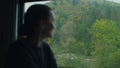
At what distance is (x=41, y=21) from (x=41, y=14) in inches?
1.5

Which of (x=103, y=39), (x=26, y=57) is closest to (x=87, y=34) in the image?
(x=103, y=39)

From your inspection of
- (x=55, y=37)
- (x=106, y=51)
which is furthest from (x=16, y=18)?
(x=106, y=51)

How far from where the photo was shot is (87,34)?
215 centimetres

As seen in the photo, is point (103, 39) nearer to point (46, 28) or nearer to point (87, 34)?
point (87, 34)

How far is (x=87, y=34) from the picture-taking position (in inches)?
84.6

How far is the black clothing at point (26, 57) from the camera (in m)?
1.58

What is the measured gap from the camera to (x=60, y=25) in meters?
2.25

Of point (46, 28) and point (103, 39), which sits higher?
point (46, 28)

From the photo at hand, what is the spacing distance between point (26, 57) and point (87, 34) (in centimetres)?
68

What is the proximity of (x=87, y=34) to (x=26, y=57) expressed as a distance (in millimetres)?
675

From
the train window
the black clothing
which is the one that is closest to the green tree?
the train window

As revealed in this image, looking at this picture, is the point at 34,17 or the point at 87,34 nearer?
the point at 34,17

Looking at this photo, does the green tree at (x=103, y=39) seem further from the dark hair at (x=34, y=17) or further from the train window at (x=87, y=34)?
the dark hair at (x=34, y=17)

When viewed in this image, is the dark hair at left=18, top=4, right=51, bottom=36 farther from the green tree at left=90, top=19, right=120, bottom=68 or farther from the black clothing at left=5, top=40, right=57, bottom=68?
the green tree at left=90, top=19, right=120, bottom=68
